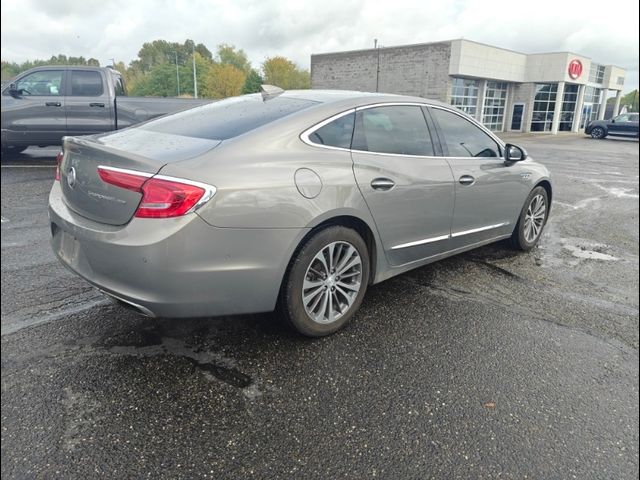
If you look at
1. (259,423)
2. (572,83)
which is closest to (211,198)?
(259,423)

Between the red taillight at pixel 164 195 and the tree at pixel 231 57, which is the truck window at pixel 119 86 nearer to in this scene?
the red taillight at pixel 164 195

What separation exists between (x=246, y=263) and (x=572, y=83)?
44.6 metres

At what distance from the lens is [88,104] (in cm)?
922

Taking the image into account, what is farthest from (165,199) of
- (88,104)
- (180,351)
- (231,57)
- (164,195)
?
(231,57)

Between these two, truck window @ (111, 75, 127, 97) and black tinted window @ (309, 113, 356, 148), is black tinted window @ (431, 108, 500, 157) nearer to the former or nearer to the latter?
black tinted window @ (309, 113, 356, 148)

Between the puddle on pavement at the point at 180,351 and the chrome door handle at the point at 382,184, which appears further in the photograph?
the chrome door handle at the point at 382,184

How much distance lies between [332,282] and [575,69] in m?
43.5

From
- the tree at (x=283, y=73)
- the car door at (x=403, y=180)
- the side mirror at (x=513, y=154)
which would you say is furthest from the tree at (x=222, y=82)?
the car door at (x=403, y=180)

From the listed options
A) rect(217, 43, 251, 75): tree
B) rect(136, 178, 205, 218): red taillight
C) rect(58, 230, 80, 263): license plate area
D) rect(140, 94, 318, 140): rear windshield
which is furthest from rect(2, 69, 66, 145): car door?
rect(217, 43, 251, 75): tree

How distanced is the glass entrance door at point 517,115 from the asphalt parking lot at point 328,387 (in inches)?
1548

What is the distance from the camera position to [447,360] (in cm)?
291

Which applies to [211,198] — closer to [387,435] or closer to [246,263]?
[246,263]

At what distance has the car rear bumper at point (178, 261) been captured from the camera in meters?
2.32

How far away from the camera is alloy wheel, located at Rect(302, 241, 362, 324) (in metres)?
2.95
